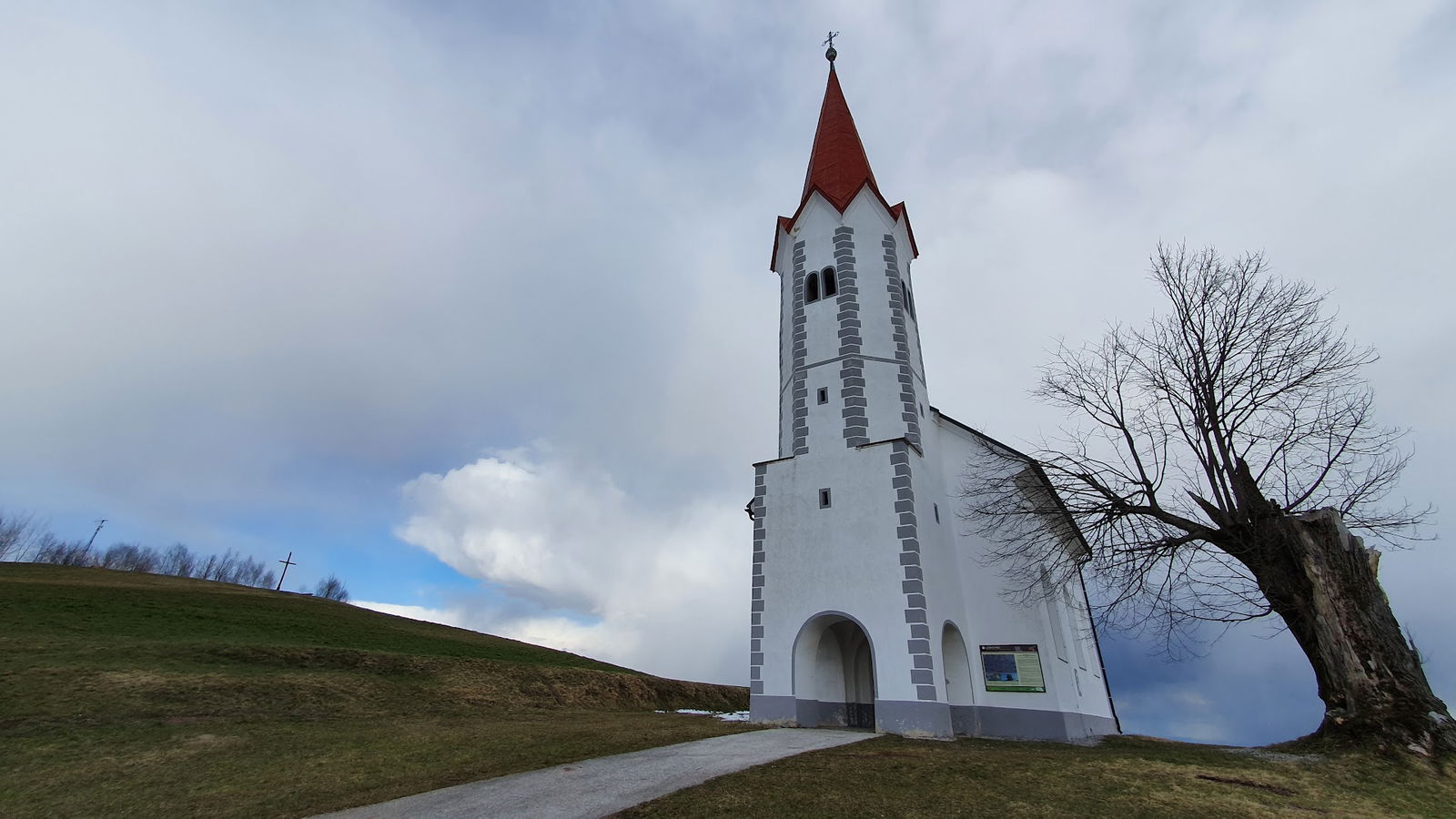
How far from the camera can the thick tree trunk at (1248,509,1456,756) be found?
10.9 m

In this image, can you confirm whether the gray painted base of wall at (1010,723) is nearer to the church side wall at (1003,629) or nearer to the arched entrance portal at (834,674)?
the church side wall at (1003,629)

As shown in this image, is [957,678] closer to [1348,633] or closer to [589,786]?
[1348,633]

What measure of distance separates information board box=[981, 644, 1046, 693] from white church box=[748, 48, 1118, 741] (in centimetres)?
3

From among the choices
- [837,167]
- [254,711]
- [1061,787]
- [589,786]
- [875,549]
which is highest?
[837,167]

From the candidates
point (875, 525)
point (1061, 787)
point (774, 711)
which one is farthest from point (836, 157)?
point (1061, 787)

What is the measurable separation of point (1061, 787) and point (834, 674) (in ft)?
30.8

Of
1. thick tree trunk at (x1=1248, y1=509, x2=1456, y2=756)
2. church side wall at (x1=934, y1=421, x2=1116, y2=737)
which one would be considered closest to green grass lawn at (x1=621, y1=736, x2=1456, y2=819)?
thick tree trunk at (x1=1248, y1=509, x2=1456, y2=756)

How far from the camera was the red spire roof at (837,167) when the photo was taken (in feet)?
75.7

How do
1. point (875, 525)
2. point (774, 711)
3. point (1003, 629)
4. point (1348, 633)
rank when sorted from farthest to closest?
point (1003, 629)
point (875, 525)
point (774, 711)
point (1348, 633)

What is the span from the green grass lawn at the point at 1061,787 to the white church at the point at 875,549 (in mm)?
5181

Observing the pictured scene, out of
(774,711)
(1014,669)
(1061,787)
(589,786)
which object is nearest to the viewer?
(589,786)

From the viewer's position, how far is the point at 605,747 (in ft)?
38.9

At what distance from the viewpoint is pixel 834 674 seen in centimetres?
1764

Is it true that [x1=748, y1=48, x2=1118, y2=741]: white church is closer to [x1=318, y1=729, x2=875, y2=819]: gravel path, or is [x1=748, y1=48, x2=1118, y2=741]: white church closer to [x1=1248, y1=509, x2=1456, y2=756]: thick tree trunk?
[x1=1248, y1=509, x2=1456, y2=756]: thick tree trunk
